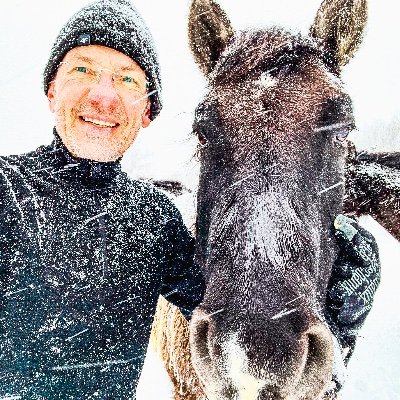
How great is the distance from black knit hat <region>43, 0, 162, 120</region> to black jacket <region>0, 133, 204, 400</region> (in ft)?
2.04

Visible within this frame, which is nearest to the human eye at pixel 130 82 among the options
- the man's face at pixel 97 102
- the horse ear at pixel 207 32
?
the man's face at pixel 97 102

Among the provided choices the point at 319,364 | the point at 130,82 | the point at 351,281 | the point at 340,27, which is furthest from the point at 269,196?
the point at 340,27

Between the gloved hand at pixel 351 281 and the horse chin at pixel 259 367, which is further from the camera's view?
the gloved hand at pixel 351 281

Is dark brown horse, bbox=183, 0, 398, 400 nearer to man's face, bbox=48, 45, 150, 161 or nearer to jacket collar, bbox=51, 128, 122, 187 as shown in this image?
man's face, bbox=48, 45, 150, 161

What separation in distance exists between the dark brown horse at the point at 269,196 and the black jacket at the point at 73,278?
457 mm

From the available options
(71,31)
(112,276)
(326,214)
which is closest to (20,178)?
(112,276)

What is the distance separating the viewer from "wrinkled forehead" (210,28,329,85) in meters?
2.74

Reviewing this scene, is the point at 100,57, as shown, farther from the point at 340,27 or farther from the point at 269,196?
the point at 340,27

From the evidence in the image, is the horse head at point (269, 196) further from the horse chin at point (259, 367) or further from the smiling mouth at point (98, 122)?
the smiling mouth at point (98, 122)

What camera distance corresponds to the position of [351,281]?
2.59 meters

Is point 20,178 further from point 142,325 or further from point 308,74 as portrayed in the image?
point 308,74

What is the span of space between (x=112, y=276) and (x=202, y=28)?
2014mm

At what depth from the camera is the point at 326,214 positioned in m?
2.57

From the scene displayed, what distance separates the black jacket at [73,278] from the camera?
7.79 ft
